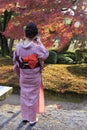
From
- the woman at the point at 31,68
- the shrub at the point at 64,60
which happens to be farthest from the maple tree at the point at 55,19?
the woman at the point at 31,68

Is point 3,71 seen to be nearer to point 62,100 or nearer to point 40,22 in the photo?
point 40,22

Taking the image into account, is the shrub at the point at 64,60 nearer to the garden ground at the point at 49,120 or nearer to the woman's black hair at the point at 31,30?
the garden ground at the point at 49,120

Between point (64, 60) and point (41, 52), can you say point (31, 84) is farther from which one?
point (64, 60)

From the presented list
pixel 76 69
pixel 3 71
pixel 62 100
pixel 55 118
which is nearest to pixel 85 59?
pixel 76 69

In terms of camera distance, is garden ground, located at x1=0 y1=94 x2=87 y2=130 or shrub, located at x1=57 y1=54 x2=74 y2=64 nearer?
garden ground, located at x1=0 y1=94 x2=87 y2=130

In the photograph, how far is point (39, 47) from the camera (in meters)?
4.36

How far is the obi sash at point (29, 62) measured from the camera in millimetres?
4348

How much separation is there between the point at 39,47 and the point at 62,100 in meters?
3.09

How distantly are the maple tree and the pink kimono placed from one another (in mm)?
4088

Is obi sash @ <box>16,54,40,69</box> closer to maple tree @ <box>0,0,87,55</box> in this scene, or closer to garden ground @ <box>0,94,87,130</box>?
garden ground @ <box>0,94,87,130</box>

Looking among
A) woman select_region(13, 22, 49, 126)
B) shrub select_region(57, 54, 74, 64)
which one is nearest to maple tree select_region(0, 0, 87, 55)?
shrub select_region(57, 54, 74, 64)

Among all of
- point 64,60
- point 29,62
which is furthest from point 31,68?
point 64,60

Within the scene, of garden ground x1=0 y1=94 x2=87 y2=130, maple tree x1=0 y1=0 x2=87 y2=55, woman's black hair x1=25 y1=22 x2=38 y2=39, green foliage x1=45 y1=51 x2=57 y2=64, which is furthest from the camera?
green foliage x1=45 y1=51 x2=57 y2=64

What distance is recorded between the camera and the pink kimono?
436 centimetres
